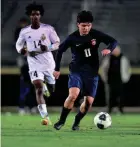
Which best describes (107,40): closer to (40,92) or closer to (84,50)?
(84,50)

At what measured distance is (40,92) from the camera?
14.1 m

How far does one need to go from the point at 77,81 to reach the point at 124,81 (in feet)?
35.9

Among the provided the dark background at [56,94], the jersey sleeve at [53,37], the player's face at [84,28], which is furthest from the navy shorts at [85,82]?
the dark background at [56,94]

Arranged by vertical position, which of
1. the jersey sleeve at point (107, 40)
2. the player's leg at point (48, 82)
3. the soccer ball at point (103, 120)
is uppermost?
the jersey sleeve at point (107, 40)

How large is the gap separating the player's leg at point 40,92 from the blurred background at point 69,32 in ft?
25.9

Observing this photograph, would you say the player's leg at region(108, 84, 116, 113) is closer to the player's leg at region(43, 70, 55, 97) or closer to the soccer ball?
the player's leg at region(43, 70, 55, 97)

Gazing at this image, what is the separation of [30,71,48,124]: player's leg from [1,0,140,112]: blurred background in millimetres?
7907

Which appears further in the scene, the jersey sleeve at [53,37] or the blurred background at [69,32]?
the blurred background at [69,32]

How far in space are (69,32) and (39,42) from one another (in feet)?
28.6

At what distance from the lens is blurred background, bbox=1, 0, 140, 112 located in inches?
905

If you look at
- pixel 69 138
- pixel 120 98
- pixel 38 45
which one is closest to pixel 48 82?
pixel 38 45

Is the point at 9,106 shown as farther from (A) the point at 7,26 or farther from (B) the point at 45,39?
(B) the point at 45,39

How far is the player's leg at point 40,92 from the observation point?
548 inches

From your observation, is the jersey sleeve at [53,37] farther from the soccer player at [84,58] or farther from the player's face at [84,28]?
the player's face at [84,28]
